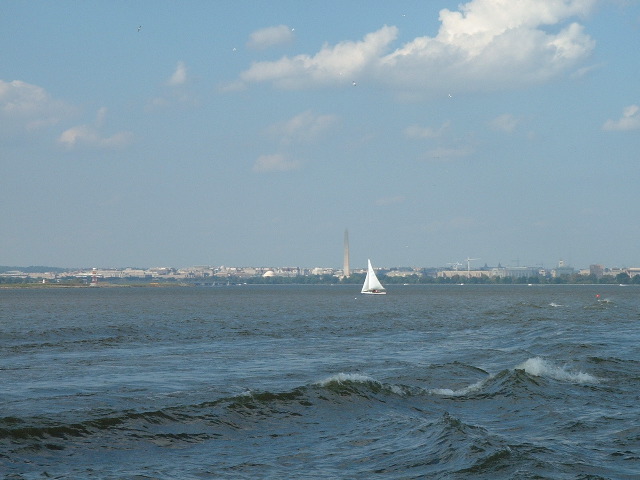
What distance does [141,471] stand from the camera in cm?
1673

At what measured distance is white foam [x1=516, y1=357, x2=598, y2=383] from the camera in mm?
29547

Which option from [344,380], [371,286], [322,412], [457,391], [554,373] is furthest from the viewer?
[371,286]

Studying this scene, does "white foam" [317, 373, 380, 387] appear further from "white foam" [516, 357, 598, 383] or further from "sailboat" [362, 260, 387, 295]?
"sailboat" [362, 260, 387, 295]

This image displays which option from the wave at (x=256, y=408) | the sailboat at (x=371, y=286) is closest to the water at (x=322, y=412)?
the wave at (x=256, y=408)

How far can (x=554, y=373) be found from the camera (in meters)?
30.7

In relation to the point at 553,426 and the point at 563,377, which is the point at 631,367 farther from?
the point at 553,426

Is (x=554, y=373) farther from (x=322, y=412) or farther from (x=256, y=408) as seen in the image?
(x=256, y=408)

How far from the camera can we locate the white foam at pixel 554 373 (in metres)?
29.5

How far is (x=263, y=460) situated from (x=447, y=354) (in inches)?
956

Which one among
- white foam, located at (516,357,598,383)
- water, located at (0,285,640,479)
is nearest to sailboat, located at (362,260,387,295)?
water, located at (0,285,640,479)

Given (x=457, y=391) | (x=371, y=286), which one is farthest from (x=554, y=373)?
(x=371, y=286)

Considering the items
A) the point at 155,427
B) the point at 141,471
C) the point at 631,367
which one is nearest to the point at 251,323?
the point at 631,367

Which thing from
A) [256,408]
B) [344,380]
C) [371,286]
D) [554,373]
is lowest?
[256,408]

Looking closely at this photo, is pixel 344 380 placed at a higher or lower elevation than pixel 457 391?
higher
